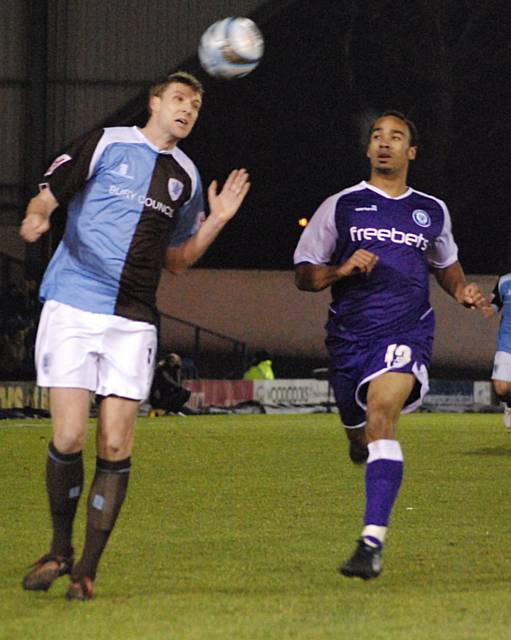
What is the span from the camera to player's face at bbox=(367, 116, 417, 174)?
8.73 m

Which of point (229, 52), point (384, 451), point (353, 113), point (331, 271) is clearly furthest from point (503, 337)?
point (353, 113)

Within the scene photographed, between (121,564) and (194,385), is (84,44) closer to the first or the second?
(194,385)

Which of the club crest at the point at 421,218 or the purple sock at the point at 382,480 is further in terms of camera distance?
the club crest at the point at 421,218

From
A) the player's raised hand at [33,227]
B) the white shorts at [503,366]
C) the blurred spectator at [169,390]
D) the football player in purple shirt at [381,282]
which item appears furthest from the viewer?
the blurred spectator at [169,390]

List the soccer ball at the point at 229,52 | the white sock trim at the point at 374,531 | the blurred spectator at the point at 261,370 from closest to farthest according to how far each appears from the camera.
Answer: the white sock trim at the point at 374,531 < the soccer ball at the point at 229,52 < the blurred spectator at the point at 261,370

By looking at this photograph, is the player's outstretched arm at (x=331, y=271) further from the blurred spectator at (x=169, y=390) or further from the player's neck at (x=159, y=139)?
the blurred spectator at (x=169, y=390)

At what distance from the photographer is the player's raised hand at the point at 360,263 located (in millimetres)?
8273

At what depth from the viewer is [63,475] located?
745cm

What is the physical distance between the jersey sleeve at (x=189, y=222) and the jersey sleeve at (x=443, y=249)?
1.64 meters

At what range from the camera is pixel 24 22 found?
3559 cm

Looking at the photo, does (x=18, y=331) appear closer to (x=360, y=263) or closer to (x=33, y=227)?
(x=360, y=263)

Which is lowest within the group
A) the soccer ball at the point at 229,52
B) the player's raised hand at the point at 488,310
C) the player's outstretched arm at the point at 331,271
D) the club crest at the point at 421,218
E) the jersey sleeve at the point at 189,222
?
the player's raised hand at the point at 488,310

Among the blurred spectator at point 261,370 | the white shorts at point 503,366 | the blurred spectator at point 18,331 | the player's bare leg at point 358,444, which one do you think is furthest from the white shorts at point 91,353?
the blurred spectator at point 261,370

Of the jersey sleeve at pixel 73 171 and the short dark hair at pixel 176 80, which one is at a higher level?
the short dark hair at pixel 176 80
